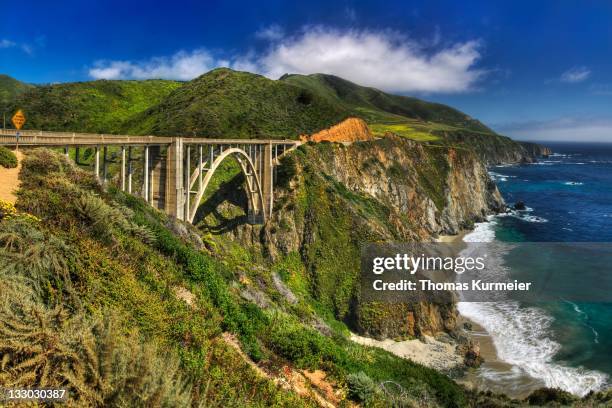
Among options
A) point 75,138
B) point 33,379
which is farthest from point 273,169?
point 33,379

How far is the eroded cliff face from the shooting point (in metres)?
35.1

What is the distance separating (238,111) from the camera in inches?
2677

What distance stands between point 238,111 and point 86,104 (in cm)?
4051

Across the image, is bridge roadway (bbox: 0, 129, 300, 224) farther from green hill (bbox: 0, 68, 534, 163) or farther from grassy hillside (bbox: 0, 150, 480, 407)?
green hill (bbox: 0, 68, 534, 163)

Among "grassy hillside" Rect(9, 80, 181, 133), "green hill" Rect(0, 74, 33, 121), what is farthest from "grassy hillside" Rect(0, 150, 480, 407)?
"green hill" Rect(0, 74, 33, 121)

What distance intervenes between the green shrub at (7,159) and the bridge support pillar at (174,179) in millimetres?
11718

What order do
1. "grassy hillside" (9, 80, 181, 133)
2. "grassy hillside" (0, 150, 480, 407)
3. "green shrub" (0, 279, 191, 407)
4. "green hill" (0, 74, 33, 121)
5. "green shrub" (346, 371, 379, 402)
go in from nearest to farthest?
"green shrub" (0, 279, 191, 407) → "grassy hillside" (0, 150, 480, 407) → "green shrub" (346, 371, 379, 402) → "grassy hillside" (9, 80, 181, 133) → "green hill" (0, 74, 33, 121)

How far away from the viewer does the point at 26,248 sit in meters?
8.50

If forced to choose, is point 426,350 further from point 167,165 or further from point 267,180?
point 167,165

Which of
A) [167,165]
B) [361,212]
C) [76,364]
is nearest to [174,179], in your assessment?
[167,165]

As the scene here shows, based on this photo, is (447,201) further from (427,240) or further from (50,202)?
(50,202)

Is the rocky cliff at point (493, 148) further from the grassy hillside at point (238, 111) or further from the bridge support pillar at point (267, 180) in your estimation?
the bridge support pillar at point (267, 180)

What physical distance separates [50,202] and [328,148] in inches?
1901

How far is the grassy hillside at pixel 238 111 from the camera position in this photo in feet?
201
